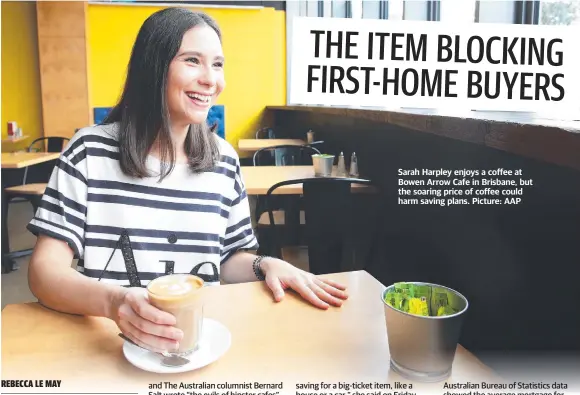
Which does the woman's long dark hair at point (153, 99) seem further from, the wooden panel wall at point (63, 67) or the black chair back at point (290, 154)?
the wooden panel wall at point (63, 67)

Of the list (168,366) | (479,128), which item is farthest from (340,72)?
(168,366)

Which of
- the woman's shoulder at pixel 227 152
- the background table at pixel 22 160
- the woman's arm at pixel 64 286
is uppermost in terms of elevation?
the woman's shoulder at pixel 227 152

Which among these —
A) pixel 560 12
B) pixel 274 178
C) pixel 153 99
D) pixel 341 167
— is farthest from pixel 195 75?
pixel 341 167

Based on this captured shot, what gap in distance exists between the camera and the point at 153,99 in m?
0.81

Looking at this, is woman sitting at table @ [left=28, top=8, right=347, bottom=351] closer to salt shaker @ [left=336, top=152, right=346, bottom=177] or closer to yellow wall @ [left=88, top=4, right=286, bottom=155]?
salt shaker @ [left=336, top=152, right=346, bottom=177]

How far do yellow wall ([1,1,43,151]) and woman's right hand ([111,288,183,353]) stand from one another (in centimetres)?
491

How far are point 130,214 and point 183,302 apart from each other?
0.35m

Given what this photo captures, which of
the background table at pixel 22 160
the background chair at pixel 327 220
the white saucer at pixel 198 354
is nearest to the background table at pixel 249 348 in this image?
the white saucer at pixel 198 354

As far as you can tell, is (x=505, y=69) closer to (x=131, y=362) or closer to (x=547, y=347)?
(x=547, y=347)

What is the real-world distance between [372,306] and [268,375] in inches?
7.8

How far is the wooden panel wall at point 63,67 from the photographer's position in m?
4.81

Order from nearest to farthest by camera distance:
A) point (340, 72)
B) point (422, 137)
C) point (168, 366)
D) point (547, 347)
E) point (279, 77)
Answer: point (168, 366)
point (547, 347)
point (340, 72)
point (422, 137)
point (279, 77)

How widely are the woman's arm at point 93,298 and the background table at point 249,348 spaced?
0.02 m

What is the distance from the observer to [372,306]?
0.64 meters
